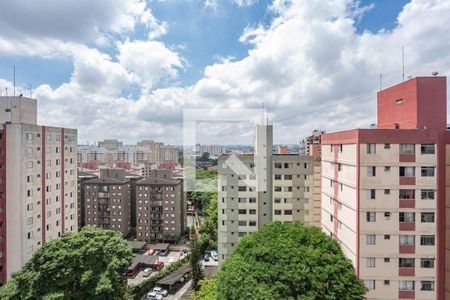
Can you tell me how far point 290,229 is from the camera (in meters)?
8.40

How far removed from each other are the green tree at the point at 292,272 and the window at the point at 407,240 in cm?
185

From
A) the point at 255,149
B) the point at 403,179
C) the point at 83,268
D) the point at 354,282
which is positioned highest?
the point at 255,149

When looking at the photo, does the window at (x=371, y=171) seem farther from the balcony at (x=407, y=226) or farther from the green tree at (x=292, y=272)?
the green tree at (x=292, y=272)

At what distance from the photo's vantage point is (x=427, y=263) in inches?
297

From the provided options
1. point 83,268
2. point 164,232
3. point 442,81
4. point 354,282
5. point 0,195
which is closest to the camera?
point 354,282

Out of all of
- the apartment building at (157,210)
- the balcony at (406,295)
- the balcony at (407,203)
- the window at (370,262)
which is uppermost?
the balcony at (407,203)

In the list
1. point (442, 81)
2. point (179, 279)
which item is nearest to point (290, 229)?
point (442, 81)

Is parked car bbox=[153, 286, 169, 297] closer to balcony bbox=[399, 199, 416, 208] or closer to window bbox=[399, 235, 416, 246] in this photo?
window bbox=[399, 235, 416, 246]

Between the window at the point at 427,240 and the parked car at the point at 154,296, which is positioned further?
the parked car at the point at 154,296

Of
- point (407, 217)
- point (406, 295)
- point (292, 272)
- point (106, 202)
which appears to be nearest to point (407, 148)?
point (407, 217)

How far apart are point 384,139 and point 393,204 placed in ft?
6.57

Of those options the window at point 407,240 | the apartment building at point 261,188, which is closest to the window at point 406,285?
the window at point 407,240

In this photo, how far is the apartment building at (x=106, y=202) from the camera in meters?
25.8

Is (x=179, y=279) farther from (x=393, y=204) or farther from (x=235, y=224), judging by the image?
(x=393, y=204)
